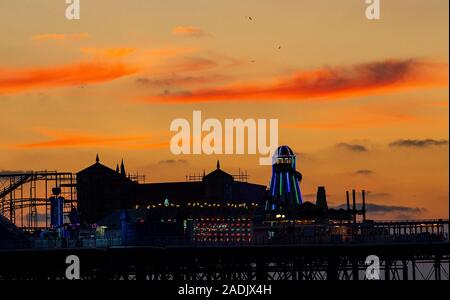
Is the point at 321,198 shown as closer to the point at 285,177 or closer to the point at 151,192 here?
the point at 285,177

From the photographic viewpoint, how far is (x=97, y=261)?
14000 cm

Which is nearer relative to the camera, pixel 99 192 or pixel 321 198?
pixel 321 198

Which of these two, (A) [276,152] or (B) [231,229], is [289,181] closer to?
(A) [276,152]

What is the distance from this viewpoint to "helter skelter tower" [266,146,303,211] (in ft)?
607

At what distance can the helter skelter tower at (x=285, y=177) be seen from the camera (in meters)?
185

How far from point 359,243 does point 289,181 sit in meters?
44.9

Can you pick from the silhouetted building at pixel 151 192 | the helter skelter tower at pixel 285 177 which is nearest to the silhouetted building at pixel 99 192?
the silhouetted building at pixel 151 192

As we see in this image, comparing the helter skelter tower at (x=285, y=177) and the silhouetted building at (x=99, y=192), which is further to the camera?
the silhouetted building at (x=99, y=192)

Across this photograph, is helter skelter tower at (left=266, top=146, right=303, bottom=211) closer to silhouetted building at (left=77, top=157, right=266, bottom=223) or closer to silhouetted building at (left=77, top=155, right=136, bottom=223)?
silhouetted building at (left=77, top=157, right=266, bottom=223)

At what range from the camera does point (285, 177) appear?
18625 centimetres

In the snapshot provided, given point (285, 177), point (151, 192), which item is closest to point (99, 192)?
point (151, 192)

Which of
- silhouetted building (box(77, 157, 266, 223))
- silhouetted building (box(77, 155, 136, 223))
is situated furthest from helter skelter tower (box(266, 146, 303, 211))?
silhouetted building (box(77, 155, 136, 223))

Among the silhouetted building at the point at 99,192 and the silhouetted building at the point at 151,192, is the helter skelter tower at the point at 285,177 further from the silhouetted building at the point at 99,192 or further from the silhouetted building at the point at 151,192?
the silhouetted building at the point at 99,192
